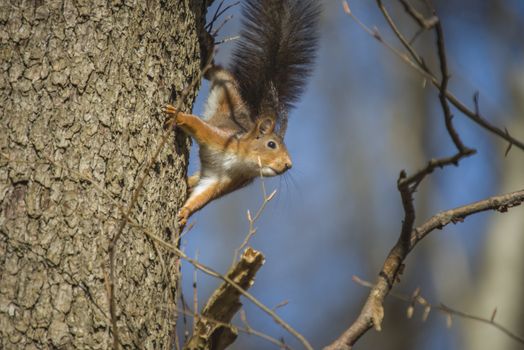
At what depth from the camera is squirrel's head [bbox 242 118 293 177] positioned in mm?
2979

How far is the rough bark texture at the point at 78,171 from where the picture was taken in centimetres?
173

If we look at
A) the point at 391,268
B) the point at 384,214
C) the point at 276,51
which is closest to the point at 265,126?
the point at 276,51

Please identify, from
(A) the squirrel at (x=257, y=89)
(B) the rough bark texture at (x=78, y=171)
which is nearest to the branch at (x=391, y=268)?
(B) the rough bark texture at (x=78, y=171)

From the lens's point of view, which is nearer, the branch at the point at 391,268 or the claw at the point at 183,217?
the branch at the point at 391,268

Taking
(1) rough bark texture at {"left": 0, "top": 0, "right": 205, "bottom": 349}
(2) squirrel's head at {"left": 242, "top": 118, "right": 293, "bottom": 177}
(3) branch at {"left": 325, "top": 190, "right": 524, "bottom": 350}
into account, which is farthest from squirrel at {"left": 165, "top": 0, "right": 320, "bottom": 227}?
(3) branch at {"left": 325, "top": 190, "right": 524, "bottom": 350}

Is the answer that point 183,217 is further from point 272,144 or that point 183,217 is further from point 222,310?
point 272,144

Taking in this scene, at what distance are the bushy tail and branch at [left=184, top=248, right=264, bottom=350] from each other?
3.94 ft

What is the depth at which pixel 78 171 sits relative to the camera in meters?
1.83

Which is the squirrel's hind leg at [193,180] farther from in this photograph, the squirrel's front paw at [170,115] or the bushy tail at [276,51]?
the squirrel's front paw at [170,115]

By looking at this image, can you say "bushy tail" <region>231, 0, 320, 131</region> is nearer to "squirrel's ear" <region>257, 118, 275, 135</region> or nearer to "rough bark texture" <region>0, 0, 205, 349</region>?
"squirrel's ear" <region>257, 118, 275, 135</region>

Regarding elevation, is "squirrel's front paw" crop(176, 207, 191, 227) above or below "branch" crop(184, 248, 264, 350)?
above

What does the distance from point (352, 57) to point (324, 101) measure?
1.85ft

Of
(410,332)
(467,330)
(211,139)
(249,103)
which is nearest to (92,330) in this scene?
(211,139)

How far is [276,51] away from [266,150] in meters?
0.42
